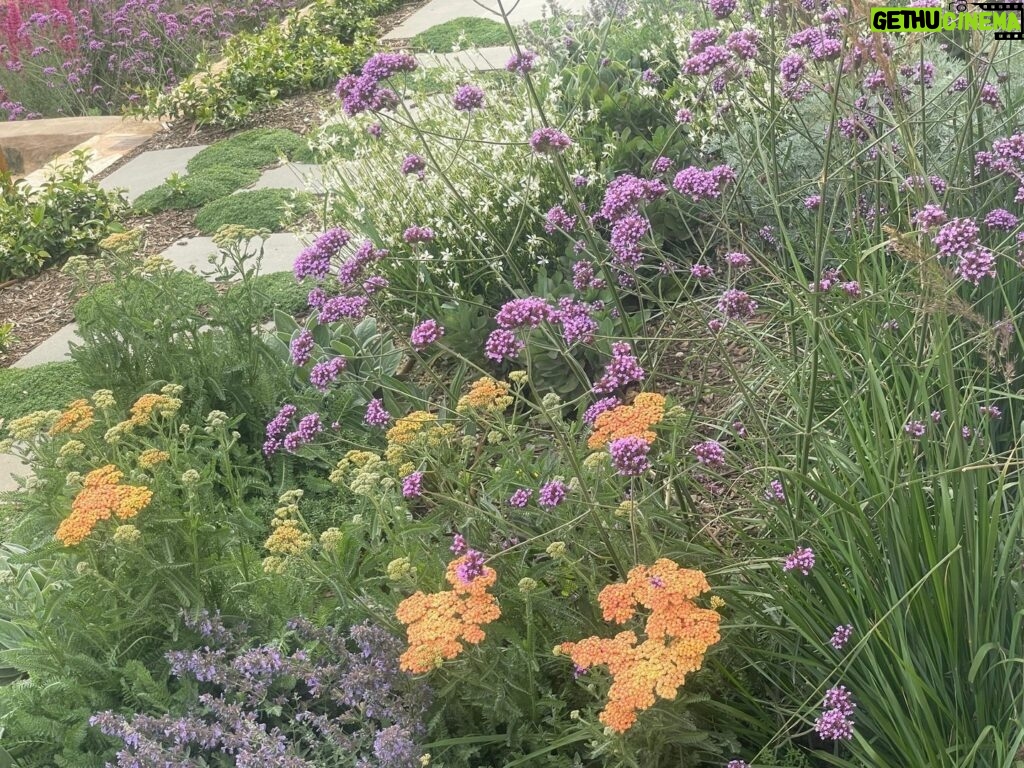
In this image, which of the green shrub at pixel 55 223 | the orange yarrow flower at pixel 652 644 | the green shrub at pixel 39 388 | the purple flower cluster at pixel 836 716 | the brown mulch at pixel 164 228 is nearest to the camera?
the orange yarrow flower at pixel 652 644

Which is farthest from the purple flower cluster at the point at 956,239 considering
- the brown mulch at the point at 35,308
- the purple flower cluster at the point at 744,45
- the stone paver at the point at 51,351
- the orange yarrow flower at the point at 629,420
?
the brown mulch at the point at 35,308

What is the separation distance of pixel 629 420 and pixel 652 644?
0.52 m

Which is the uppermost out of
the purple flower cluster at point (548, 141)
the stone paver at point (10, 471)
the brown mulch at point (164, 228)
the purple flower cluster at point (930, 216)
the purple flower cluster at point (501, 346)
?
the purple flower cluster at point (548, 141)

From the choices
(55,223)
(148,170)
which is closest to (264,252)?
(55,223)

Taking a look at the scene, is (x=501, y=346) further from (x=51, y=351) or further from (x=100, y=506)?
(x=51, y=351)

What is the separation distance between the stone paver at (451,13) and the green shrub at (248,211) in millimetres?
3183

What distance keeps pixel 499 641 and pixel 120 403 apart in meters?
2.14

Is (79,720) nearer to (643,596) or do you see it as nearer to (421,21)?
(643,596)

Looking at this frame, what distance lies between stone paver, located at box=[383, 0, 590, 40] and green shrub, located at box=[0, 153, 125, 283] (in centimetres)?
337

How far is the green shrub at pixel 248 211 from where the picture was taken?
5836 mm

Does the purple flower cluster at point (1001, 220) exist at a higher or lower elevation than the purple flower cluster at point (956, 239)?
lower

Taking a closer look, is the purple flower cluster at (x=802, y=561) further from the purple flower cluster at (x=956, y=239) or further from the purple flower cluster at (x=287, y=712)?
the purple flower cluster at (x=287, y=712)

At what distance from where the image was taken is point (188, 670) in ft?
7.89

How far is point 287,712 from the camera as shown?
247cm
